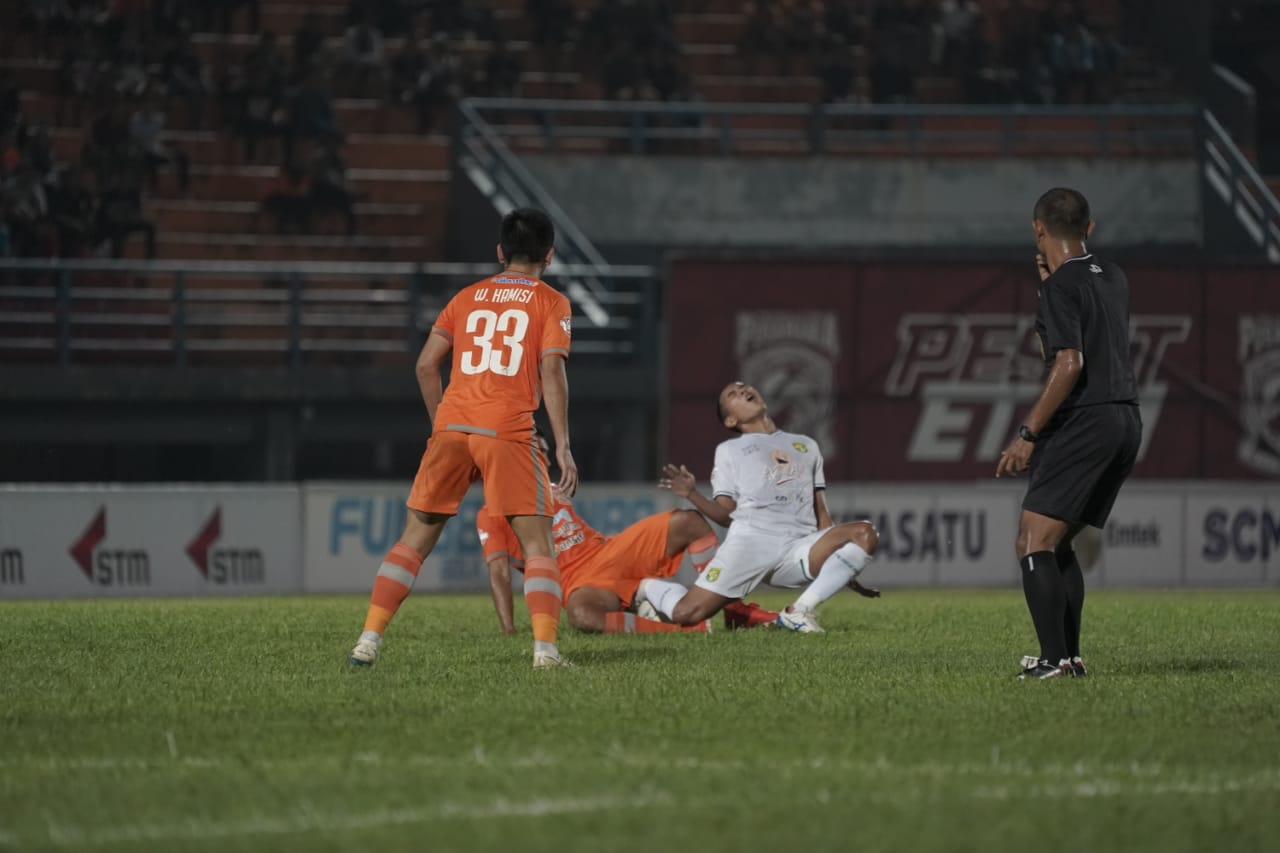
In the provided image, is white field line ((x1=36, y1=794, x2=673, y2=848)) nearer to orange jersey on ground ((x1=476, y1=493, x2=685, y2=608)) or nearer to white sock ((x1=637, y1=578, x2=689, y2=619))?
white sock ((x1=637, y1=578, x2=689, y2=619))

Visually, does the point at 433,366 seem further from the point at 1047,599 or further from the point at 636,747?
the point at 636,747

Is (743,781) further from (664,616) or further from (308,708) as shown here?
(664,616)

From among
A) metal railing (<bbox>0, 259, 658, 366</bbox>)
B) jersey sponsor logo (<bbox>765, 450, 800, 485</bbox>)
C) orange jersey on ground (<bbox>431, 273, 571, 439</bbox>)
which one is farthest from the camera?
metal railing (<bbox>0, 259, 658, 366</bbox>)

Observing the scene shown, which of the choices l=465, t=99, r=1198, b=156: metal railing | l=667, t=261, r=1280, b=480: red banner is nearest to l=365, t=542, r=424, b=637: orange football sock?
l=667, t=261, r=1280, b=480: red banner

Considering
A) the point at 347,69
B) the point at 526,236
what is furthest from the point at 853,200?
the point at 526,236

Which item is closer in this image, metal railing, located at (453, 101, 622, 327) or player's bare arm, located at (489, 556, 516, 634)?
player's bare arm, located at (489, 556, 516, 634)

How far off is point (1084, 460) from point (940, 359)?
14505 mm

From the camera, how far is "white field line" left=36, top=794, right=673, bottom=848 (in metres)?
5.41

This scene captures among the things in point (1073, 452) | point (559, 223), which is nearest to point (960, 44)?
point (559, 223)

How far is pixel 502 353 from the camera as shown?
30.8ft

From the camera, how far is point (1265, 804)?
19.5ft

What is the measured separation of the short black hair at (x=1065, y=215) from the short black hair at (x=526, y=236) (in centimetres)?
226

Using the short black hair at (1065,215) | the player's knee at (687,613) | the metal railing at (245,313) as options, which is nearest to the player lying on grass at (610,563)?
the player's knee at (687,613)

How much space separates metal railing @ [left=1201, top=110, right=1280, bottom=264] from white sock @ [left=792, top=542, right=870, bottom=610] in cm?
→ 1827
